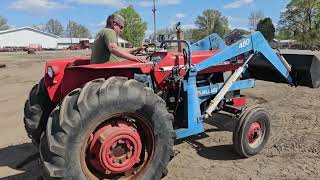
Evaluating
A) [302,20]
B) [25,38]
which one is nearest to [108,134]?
[302,20]

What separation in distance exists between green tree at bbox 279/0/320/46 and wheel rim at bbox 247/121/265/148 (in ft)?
198

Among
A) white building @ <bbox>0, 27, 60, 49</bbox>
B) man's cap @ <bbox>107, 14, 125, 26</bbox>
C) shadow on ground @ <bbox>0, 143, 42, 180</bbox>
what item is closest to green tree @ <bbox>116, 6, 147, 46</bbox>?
white building @ <bbox>0, 27, 60, 49</bbox>

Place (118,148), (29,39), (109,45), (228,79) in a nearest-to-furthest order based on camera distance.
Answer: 1. (118,148)
2. (109,45)
3. (228,79)
4. (29,39)

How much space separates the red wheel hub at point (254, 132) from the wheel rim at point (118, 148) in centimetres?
187

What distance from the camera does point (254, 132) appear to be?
598 centimetres

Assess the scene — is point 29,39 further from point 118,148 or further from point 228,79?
point 118,148

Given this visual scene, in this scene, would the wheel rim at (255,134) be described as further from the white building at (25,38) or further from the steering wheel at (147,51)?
the white building at (25,38)

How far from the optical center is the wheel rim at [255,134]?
5916 mm

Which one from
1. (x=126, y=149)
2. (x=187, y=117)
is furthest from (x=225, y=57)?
(x=126, y=149)

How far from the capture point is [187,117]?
217 inches

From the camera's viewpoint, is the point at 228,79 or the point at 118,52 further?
the point at 228,79

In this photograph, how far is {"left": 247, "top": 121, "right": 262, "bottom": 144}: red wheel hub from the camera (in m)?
5.91

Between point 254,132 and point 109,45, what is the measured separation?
8.02ft

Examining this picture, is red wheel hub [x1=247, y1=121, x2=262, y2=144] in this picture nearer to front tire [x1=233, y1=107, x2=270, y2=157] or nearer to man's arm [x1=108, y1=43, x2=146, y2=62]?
front tire [x1=233, y1=107, x2=270, y2=157]
